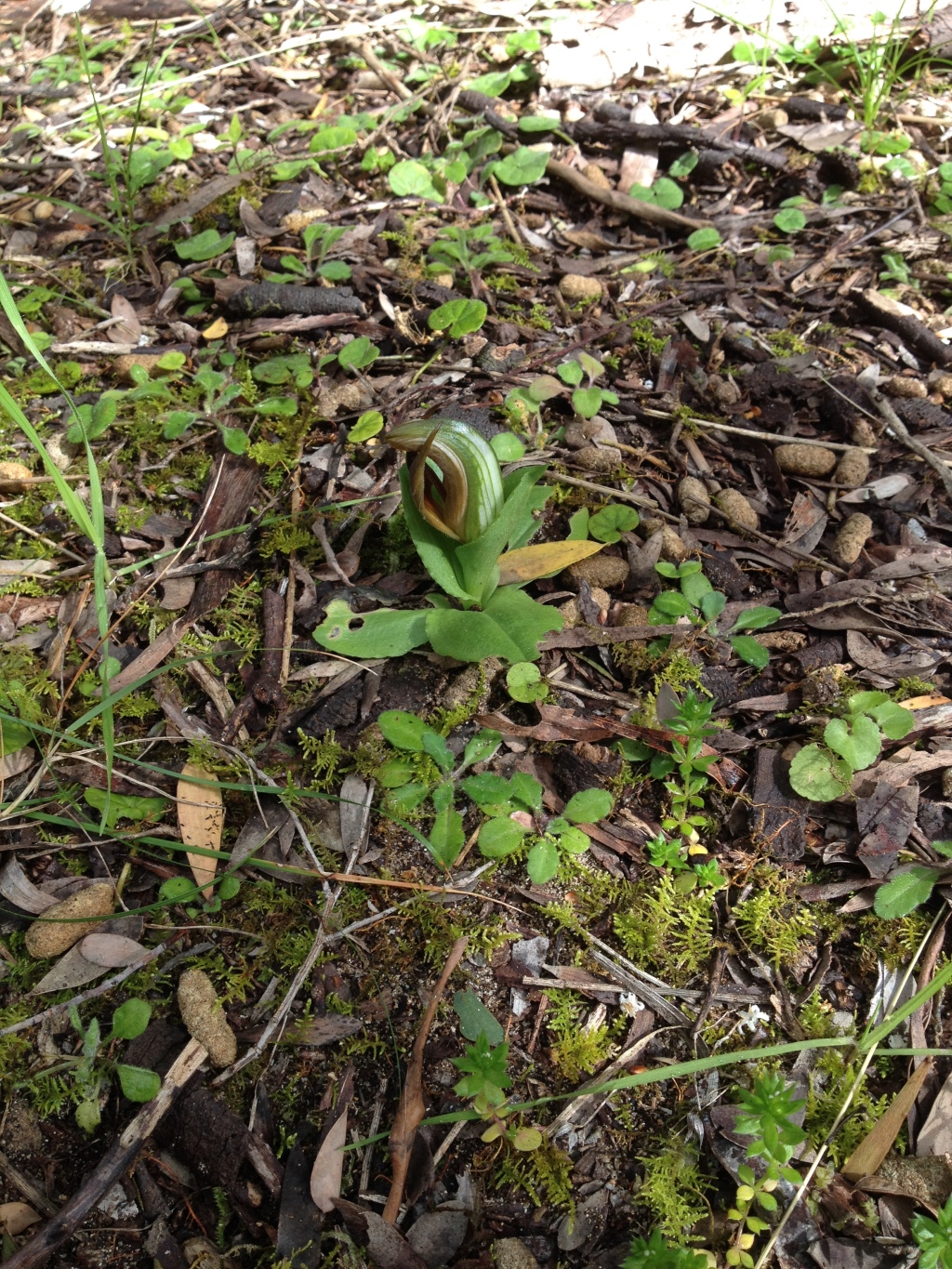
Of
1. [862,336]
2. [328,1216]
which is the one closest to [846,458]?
[862,336]

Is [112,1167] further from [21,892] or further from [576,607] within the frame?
[576,607]

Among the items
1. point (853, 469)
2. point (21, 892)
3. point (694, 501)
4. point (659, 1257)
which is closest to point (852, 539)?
point (853, 469)

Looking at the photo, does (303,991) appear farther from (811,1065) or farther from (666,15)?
(666,15)

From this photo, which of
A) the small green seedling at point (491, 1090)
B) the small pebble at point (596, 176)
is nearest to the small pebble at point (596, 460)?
the small pebble at point (596, 176)

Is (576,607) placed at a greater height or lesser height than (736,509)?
lesser

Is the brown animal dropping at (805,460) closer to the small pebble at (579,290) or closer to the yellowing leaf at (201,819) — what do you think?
the small pebble at (579,290)

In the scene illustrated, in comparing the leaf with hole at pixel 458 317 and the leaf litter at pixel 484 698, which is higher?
the leaf with hole at pixel 458 317
